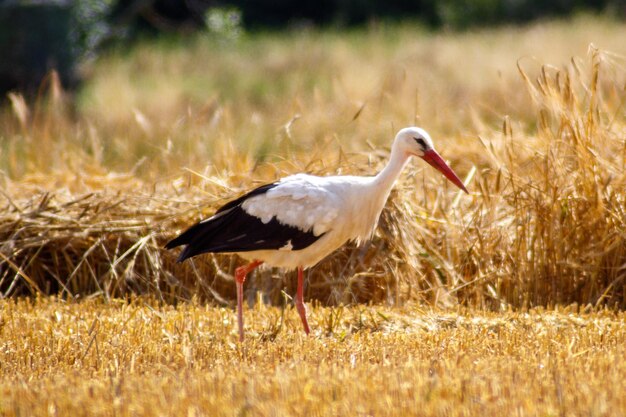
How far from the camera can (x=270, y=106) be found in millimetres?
16875

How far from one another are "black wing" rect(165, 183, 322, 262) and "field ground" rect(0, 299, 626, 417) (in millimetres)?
448

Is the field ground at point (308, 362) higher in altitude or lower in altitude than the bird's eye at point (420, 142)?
lower

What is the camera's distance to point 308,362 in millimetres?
5152

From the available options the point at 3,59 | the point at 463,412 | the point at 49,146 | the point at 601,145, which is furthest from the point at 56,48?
the point at 463,412

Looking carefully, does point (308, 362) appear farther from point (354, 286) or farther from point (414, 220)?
point (414, 220)

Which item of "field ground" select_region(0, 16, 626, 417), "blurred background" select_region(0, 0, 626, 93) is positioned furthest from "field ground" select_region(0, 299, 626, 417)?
"blurred background" select_region(0, 0, 626, 93)

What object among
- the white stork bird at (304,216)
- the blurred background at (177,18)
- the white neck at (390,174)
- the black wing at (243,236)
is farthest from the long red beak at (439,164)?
the blurred background at (177,18)

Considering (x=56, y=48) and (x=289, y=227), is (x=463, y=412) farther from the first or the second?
(x=56, y=48)

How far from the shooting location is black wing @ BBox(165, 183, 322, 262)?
6.23 metres

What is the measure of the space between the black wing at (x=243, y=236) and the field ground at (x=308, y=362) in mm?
448

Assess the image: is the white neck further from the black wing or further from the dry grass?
the dry grass

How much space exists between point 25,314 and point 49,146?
386 centimetres

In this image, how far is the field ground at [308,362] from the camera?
4.32m

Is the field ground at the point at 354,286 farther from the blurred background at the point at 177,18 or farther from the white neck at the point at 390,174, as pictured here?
the blurred background at the point at 177,18
